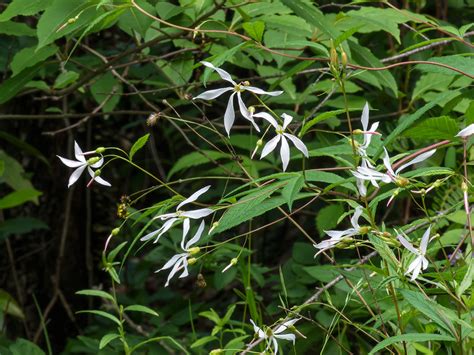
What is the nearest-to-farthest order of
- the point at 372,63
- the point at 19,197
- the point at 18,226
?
the point at 372,63 → the point at 19,197 → the point at 18,226

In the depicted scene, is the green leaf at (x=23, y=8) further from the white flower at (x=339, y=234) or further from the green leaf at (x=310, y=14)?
the white flower at (x=339, y=234)

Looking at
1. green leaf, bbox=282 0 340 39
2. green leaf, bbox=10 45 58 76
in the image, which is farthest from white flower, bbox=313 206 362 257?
green leaf, bbox=10 45 58 76

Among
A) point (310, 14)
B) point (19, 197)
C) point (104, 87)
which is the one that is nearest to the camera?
point (310, 14)

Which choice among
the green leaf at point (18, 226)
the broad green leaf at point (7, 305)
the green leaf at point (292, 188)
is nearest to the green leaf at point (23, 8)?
the green leaf at point (292, 188)

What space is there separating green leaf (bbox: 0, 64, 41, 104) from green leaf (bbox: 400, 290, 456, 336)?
108cm

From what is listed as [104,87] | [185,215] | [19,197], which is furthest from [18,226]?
[185,215]

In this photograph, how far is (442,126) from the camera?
104 centimetres

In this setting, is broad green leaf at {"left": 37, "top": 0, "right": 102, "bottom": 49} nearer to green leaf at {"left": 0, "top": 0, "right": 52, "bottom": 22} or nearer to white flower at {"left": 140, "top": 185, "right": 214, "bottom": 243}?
green leaf at {"left": 0, "top": 0, "right": 52, "bottom": 22}

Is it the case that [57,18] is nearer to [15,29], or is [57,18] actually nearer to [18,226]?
[15,29]

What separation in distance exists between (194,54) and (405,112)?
1.88ft

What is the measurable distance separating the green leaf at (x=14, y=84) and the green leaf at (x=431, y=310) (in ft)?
3.55

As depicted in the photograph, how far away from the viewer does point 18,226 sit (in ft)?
8.29

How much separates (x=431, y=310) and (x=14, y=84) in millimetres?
1125

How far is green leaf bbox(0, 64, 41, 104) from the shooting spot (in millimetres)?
1775
